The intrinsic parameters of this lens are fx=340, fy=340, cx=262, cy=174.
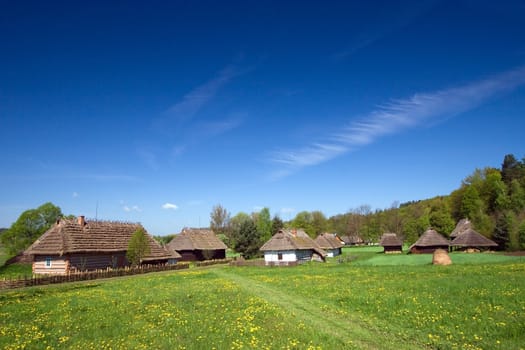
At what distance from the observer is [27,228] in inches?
2148

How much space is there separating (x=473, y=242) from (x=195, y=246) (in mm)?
49311

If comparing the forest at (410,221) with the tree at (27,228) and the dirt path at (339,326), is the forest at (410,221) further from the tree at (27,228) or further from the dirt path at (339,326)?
the dirt path at (339,326)

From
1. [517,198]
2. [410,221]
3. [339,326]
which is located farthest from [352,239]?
[339,326]

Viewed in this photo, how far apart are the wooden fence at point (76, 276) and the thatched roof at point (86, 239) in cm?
208

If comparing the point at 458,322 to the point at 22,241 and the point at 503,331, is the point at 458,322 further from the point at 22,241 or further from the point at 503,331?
the point at 22,241

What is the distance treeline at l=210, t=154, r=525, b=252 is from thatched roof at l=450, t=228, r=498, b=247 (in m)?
2.79

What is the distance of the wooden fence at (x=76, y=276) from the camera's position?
28.3 m

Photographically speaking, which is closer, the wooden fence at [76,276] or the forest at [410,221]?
the wooden fence at [76,276]

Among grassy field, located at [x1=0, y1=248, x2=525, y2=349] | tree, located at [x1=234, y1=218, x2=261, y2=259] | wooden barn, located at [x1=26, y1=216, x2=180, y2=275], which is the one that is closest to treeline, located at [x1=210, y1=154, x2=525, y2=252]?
tree, located at [x1=234, y1=218, x2=261, y2=259]

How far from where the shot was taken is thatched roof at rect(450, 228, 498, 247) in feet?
195

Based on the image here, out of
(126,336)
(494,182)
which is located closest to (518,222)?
(494,182)

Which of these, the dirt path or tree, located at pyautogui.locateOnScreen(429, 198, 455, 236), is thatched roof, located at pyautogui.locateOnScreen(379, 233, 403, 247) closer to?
tree, located at pyautogui.locateOnScreen(429, 198, 455, 236)

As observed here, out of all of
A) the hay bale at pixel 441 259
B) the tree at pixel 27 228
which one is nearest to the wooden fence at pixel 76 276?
the tree at pixel 27 228

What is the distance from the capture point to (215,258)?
62844 mm
